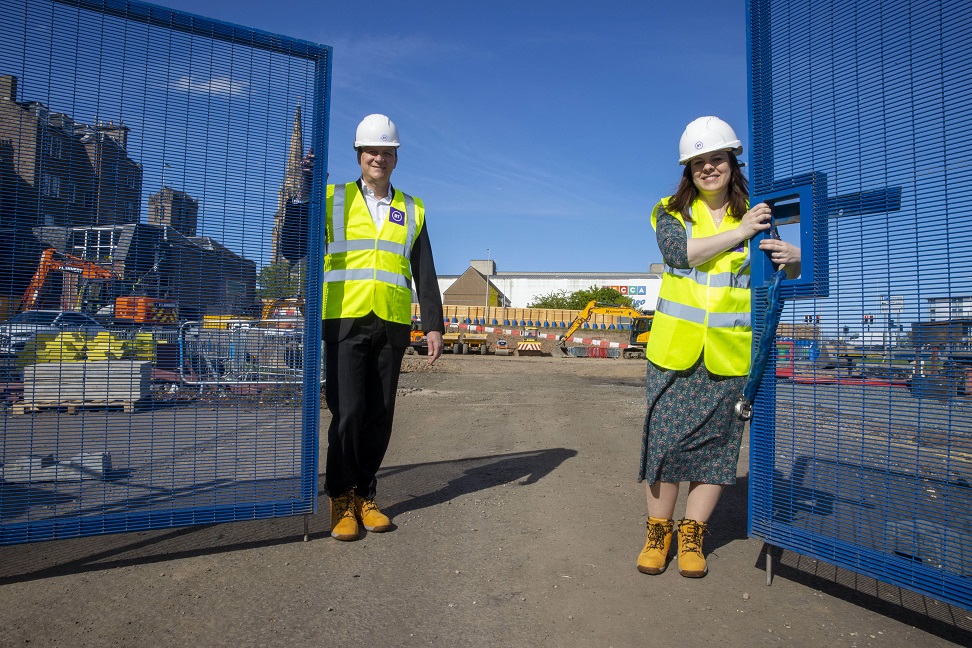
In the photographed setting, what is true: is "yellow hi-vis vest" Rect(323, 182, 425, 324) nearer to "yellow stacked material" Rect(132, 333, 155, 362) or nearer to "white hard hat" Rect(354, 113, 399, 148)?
"white hard hat" Rect(354, 113, 399, 148)

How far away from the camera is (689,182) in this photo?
11.1 feet

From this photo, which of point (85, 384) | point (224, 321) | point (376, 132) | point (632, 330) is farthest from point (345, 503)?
point (632, 330)

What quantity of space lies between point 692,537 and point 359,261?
2193 millimetres

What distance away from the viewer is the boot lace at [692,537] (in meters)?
3.29

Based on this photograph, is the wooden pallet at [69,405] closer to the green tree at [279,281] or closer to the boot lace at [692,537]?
the green tree at [279,281]

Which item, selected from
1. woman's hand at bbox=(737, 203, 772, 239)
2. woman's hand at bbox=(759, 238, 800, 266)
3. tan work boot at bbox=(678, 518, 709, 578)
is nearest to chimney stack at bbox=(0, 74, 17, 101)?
woman's hand at bbox=(737, 203, 772, 239)

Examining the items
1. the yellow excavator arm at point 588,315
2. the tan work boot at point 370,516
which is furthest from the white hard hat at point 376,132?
the yellow excavator arm at point 588,315

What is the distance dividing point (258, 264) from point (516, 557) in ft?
6.51

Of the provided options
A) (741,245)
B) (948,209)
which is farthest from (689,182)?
(948,209)

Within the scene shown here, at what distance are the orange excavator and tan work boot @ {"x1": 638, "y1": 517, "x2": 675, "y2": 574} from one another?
2.55 meters

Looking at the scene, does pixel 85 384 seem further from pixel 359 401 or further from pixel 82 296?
pixel 359 401

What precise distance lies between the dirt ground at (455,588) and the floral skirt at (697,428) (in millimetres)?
480

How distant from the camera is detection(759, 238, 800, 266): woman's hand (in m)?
3.05

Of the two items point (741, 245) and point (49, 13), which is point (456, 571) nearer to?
point (741, 245)
